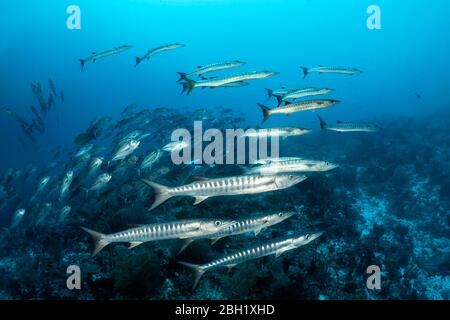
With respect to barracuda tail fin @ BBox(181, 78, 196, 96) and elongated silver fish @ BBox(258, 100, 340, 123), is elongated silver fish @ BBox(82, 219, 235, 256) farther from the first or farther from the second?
barracuda tail fin @ BBox(181, 78, 196, 96)

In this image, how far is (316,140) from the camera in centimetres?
2658

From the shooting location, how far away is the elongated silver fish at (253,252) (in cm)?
536

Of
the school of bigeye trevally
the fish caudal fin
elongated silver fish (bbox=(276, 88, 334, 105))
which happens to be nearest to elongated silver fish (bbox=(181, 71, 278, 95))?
the school of bigeye trevally

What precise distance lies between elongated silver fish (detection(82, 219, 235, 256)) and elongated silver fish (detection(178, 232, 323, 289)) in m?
0.59

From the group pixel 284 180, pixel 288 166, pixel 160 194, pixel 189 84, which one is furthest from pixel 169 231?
pixel 189 84

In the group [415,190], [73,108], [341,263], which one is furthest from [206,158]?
[73,108]

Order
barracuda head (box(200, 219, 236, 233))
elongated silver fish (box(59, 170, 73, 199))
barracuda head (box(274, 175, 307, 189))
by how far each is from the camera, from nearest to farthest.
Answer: barracuda head (box(200, 219, 236, 233)) < barracuda head (box(274, 175, 307, 189)) < elongated silver fish (box(59, 170, 73, 199))

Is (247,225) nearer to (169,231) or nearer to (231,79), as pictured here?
(169,231)

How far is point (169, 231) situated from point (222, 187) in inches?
48.6

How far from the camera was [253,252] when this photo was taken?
5.51 meters

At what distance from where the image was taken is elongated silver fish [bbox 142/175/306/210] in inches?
216

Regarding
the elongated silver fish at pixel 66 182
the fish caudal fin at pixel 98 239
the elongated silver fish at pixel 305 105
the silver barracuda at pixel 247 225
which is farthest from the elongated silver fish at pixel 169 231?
the elongated silver fish at pixel 66 182

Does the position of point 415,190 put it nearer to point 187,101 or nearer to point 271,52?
point 187,101

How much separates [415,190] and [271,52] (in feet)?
573
